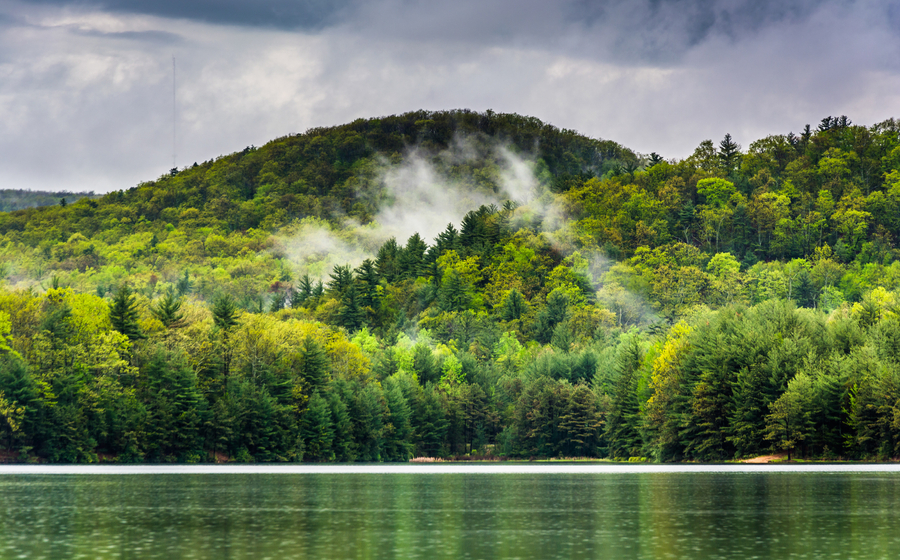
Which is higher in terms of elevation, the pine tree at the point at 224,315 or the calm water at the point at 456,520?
the pine tree at the point at 224,315

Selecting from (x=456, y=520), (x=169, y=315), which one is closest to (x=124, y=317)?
(x=169, y=315)

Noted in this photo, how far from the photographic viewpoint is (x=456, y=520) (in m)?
39.8

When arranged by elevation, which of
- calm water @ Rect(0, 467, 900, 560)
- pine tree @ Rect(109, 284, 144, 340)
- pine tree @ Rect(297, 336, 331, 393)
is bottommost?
calm water @ Rect(0, 467, 900, 560)

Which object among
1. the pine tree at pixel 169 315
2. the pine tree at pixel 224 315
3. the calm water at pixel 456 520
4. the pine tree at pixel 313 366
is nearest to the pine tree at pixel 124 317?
the pine tree at pixel 169 315

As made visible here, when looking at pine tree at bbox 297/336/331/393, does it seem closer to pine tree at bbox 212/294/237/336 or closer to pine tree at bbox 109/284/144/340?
pine tree at bbox 212/294/237/336

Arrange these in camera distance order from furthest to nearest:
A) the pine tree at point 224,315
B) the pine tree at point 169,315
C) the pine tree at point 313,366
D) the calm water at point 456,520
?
the pine tree at point 224,315 < the pine tree at point 169,315 < the pine tree at point 313,366 < the calm water at point 456,520

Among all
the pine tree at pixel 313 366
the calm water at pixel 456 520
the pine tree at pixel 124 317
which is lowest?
the calm water at pixel 456 520

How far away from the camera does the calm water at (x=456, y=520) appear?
97.9 feet

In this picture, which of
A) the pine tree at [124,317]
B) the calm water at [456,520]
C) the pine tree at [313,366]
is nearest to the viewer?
the calm water at [456,520]

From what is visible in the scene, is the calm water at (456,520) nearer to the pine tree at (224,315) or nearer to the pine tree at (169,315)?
the pine tree at (169,315)

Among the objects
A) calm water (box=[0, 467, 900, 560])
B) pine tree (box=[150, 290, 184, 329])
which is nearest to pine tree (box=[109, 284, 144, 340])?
pine tree (box=[150, 290, 184, 329])

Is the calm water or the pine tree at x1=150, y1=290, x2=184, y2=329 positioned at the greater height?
the pine tree at x1=150, y1=290, x2=184, y2=329

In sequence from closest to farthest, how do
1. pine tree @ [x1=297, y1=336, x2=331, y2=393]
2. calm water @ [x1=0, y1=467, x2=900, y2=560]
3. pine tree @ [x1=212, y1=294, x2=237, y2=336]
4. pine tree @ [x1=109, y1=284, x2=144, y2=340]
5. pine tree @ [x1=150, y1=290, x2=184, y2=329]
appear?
calm water @ [x1=0, y1=467, x2=900, y2=560]
pine tree @ [x1=109, y1=284, x2=144, y2=340]
pine tree @ [x1=297, y1=336, x2=331, y2=393]
pine tree @ [x1=150, y1=290, x2=184, y2=329]
pine tree @ [x1=212, y1=294, x2=237, y2=336]

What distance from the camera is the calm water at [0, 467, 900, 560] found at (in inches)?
1175
